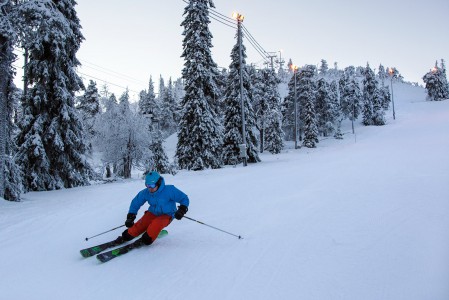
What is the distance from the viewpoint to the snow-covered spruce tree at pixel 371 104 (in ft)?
180

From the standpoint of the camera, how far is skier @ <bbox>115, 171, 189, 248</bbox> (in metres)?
5.15

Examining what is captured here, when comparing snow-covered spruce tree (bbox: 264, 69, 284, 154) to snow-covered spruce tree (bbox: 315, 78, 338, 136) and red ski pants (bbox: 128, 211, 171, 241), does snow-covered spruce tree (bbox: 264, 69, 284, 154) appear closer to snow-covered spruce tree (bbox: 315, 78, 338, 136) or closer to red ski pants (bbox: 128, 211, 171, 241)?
snow-covered spruce tree (bbox: 315, 78, 338, 136)

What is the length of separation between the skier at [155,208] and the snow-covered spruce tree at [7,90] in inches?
272

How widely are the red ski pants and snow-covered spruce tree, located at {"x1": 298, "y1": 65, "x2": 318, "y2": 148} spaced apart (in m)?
38.3

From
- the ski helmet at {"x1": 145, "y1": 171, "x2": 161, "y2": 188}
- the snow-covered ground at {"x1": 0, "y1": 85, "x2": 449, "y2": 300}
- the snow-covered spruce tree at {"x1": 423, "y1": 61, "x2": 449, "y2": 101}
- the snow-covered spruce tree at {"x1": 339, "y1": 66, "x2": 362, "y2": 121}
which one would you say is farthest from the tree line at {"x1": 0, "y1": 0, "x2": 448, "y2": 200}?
the snow-covered spruce tree at {"x1": 423, "y1": 61, "x2": 449, "y2": 101}

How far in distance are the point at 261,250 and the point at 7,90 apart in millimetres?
10329

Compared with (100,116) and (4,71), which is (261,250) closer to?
(4,71)

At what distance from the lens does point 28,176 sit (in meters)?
13.2

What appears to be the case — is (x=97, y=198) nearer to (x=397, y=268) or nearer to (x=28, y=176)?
A: (x=28, y=176)

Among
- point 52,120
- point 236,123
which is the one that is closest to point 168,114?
point 236,123

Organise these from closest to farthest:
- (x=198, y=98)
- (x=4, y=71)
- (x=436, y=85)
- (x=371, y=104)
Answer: (x=4, y=71) < (x=198, y=98) < (x=371, y=104) < (x=436, y=85)

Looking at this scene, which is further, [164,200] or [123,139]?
[123,139]

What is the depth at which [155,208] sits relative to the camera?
17.5 ft

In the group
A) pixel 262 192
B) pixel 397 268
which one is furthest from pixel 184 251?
pixel 262 192
